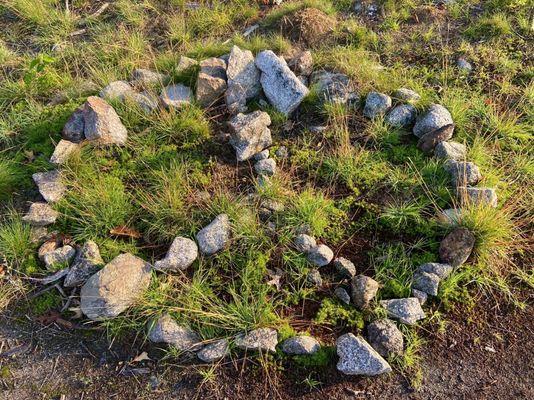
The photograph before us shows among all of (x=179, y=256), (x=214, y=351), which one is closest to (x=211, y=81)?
(x=179, y=256)

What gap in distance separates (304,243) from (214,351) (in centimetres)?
103

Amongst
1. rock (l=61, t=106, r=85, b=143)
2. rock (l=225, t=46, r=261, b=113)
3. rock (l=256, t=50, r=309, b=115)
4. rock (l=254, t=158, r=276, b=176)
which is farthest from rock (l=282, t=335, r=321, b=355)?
rock (l=61, t=106, r=85, b=143)

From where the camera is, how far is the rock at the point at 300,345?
3000mm

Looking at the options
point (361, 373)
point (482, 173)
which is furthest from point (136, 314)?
point (482, 173)

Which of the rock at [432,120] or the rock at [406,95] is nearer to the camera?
the rock at [432,120]

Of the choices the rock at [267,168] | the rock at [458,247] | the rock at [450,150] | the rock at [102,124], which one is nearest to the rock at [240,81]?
the rock at [267,168]

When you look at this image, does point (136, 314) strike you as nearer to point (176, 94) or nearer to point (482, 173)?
point (176, 94)

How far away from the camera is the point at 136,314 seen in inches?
126

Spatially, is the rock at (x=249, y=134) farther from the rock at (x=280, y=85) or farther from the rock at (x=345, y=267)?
the rock at (x=345, y=267)

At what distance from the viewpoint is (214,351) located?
303 centimetres

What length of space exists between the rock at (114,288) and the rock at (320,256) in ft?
3.99

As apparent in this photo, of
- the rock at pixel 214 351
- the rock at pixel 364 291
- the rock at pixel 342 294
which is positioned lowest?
the rock at pixel 214 351

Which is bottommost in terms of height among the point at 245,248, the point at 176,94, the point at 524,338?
the point at 524,338

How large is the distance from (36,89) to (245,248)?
9.45ft
